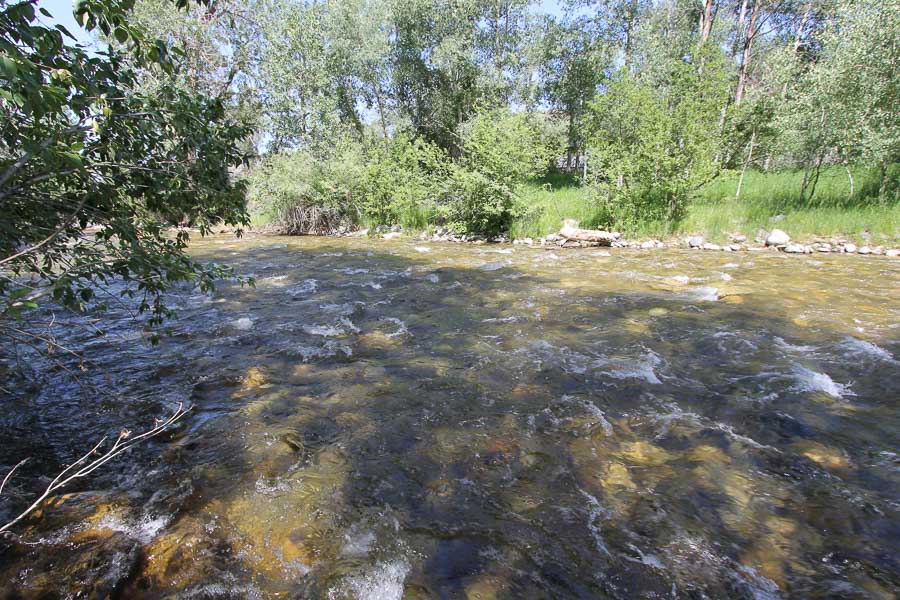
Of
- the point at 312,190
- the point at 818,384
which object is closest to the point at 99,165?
the point at 818,384

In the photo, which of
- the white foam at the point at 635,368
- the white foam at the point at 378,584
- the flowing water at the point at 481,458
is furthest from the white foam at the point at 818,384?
the white foam at the point at 378,584

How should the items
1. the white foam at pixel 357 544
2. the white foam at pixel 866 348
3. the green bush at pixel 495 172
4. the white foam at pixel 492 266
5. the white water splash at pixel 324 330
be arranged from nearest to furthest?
the white foam at pixel 357 544
the white foam at pixel 866 348
the white water splash at pixel 324 330
the white foam at pixel 492 266
the green bush at pixel 495 172

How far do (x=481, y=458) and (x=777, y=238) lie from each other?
14.1m

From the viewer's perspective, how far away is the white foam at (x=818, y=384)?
4.46 metres

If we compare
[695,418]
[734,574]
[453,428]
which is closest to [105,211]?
[453,428]

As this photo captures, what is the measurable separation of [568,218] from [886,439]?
47.7ft

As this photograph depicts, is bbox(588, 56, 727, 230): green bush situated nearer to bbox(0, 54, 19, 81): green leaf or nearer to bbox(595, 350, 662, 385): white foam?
bbox(595, 350, 662, 385): white foam

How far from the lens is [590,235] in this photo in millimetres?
15312

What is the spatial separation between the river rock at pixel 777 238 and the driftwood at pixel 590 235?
14.6ft

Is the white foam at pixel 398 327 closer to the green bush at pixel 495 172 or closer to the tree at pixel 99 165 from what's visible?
the tree at pixel 99 165

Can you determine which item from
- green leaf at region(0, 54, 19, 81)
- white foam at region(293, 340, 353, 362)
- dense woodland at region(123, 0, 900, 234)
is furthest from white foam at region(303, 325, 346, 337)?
green leaf at region(0, 54, 19, 81)

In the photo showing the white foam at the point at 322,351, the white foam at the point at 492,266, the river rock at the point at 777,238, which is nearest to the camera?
the white foam at the point at 322,351

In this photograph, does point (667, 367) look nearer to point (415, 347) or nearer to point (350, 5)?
point (415, 347)

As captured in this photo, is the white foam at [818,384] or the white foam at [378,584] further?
the white foam at [818,384]
